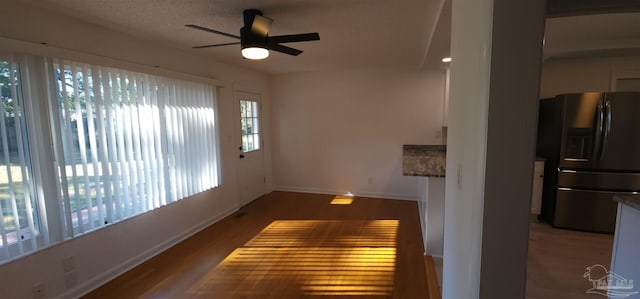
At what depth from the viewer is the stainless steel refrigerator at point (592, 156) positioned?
3090 mm

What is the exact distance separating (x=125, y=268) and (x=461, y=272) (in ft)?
9.72

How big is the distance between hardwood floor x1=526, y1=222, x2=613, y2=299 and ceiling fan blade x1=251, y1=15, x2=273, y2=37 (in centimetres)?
295

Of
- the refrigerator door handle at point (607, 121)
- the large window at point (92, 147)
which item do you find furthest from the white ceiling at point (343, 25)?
the refrigerator door handle at point (607, 121)

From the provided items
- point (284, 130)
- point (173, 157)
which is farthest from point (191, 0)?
point (284, 130)

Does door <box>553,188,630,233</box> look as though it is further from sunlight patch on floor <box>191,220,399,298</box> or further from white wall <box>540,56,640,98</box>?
sunlight patch on floor <box>191,220,399,298</box>

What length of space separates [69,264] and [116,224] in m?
0.45

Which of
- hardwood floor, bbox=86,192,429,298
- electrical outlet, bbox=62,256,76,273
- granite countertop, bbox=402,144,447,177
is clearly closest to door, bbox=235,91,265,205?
hardwood floor, bbox=86,192,429,298

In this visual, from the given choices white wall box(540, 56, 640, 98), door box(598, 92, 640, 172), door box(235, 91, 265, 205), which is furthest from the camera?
door box(235, 91, 265, 205)

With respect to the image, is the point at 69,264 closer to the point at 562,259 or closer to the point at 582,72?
the point at 562,259

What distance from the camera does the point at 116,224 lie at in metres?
2.67

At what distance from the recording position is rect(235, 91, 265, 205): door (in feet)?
15.2

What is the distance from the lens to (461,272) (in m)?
1.22

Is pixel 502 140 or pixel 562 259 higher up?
pixel 502 140

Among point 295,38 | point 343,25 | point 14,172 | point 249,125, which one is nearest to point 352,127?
point 249,125
